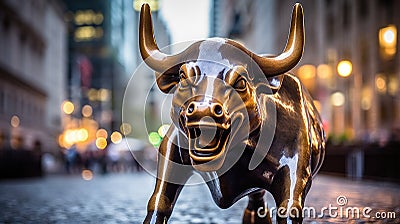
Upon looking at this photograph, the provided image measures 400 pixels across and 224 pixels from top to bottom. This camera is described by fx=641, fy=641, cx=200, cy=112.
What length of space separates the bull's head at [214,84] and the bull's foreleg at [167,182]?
0.42 m

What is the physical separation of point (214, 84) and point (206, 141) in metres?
0.35

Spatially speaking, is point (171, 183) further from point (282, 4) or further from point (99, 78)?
point (99, 78)

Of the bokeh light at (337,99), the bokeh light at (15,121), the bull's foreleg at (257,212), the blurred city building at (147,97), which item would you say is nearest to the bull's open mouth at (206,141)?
the blurred city building at (147,97)

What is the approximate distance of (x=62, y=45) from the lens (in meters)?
83.9

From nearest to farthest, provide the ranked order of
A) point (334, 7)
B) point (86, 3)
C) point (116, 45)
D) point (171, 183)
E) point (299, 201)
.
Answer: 1. point (299, 201)
2. point (171, 183)
3. point (334, 7)
4. point (86, 3)
5. point (116, 45)

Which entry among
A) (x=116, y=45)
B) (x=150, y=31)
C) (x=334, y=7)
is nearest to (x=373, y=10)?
(x=334, y=7)

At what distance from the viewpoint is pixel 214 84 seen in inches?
137

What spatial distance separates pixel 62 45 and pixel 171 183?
270ft

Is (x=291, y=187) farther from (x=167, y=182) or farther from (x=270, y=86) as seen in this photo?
(x=167, y=182)

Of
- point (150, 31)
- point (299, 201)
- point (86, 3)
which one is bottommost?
point (299, 201)

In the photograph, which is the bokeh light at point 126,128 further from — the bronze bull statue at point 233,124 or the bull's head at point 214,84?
the bull's head at point 214,84

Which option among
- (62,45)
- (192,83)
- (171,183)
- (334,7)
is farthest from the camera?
(62,45)

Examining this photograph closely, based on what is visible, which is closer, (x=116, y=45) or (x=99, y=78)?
(x=99, y=78)

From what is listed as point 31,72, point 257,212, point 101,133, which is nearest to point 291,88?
point 257,212
